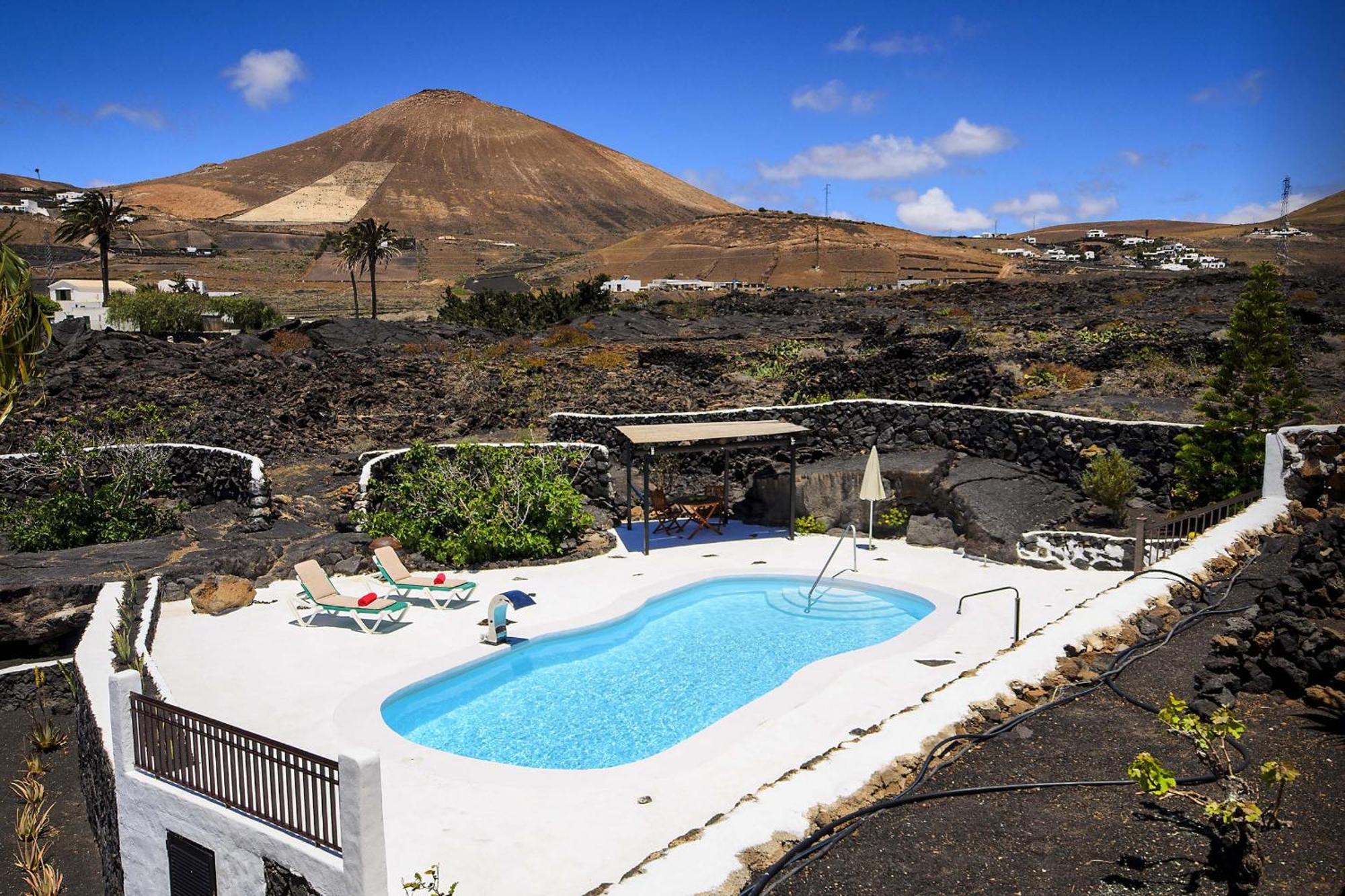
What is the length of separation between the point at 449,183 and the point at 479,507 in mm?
147525

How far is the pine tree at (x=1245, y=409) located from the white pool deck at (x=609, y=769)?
2441 millimetres

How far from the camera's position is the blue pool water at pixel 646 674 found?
8.65 metres

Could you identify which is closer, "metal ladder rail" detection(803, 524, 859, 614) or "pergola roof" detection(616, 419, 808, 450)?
"metal ladder rail" detection(803, 524, 859, 614)

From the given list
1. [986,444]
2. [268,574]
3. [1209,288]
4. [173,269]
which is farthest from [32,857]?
[173,269]

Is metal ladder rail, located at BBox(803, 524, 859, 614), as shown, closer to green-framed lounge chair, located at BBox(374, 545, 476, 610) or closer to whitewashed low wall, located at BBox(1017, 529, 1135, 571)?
whitewashed low wall, located at BBox(1017, 529, 1135, 571)

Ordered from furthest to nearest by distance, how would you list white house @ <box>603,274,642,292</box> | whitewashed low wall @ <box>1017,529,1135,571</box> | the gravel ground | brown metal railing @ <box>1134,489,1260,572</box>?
white house @ <box>603,274,642,292</box>, whitewashed low wall @ <box>1017,529,1135,571</box>, brown metal railing @ <box>1134,489,1260,572</box>, the gravel ground

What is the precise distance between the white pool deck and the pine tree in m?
2.44

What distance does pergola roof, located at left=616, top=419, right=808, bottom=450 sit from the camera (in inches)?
568

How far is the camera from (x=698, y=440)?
1454 centimetres

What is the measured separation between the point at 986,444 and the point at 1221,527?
219 inches

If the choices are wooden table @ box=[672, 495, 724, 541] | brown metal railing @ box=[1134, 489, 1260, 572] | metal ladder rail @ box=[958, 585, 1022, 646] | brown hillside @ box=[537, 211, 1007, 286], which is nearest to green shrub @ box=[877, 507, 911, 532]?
wooden table @ box=[672, 495, 724, 541]

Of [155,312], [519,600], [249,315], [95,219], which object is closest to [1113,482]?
[519,600]

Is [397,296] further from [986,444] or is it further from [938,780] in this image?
[938,780]

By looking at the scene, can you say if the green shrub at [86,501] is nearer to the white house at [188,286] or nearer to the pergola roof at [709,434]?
the pergola roof at [709,434]
